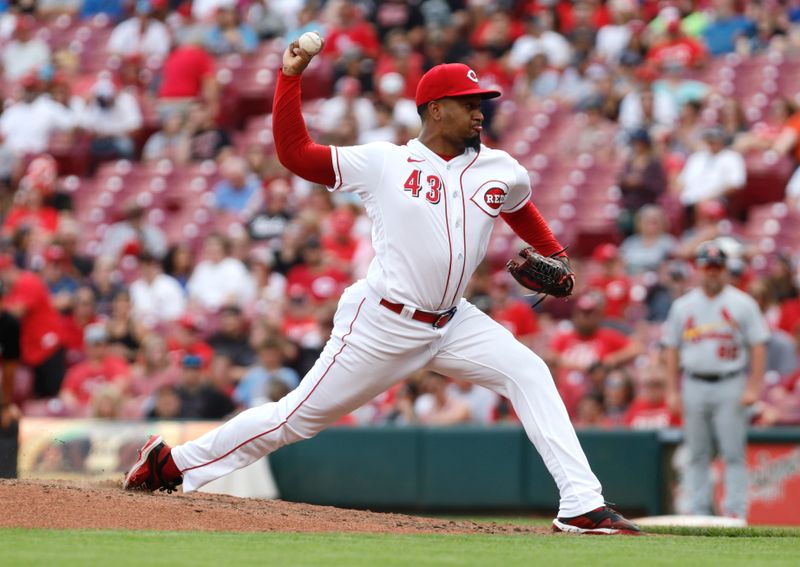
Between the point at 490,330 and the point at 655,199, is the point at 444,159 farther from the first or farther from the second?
the point at 655,199

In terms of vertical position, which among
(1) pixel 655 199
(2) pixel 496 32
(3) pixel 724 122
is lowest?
(1) pixel 655 199

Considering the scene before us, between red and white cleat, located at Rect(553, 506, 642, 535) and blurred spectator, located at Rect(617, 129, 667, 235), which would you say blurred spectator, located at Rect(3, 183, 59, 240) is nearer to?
blurred spectator, located at Rect(617, 129, 667, 235)

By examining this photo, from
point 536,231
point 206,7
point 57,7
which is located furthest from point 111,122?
point 536,231

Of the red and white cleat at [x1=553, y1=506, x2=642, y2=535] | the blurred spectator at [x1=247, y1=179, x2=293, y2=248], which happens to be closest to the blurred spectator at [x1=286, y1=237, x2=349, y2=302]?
the blurred spectator at [x1=247, y1=179, x2=293, y2=248]

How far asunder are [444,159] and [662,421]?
17.5 ft

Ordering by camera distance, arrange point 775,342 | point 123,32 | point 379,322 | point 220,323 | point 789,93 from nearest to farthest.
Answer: point 379,322, point 775,342, point 220,323, point 789,93, point 123,32

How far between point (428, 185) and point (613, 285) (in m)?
6.20

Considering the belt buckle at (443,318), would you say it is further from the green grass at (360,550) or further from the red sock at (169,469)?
the red sock at (169,469)

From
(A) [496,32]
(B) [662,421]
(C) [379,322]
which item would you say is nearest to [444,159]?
(C) [379,322]

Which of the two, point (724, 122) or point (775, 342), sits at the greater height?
point (724, 122)

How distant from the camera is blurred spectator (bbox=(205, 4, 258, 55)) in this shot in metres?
17.5

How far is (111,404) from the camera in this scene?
12.0m

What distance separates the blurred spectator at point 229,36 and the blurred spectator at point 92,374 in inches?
221

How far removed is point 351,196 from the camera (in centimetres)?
1404
